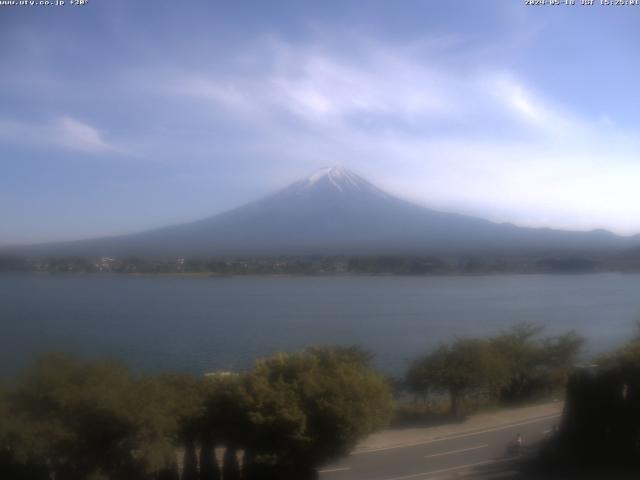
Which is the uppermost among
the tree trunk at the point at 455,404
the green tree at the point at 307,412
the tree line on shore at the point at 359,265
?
the tree line on shore at the point at 359,265

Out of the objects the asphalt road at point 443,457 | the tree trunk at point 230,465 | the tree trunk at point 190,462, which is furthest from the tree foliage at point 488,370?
the tree trunk at point 190,462

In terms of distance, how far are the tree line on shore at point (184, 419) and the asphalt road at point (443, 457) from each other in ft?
1.07

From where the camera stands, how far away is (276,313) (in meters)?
16.0

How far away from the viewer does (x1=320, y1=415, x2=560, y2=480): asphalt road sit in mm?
5387

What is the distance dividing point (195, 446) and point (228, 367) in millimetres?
3723

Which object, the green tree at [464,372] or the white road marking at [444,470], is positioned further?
the green tree at [464,372]

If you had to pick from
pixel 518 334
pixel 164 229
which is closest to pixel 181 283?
pixel 164 229

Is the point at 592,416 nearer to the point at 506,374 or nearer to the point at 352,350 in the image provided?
the point at 506,374

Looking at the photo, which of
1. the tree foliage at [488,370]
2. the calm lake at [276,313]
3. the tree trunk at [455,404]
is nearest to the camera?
the tree trunk at [455,404]

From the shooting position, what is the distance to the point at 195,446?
17.8 feet

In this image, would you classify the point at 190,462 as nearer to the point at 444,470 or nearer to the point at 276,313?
the point at 444,470

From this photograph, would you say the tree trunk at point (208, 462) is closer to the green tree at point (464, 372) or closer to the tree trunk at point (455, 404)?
the tree trunk at point (455, 404)

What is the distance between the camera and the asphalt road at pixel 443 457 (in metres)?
5.39

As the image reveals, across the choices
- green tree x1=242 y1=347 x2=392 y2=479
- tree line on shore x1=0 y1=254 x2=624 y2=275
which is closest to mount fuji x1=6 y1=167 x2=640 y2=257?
tree line on shore x1=0 y1=254 x2=624 y2=275
